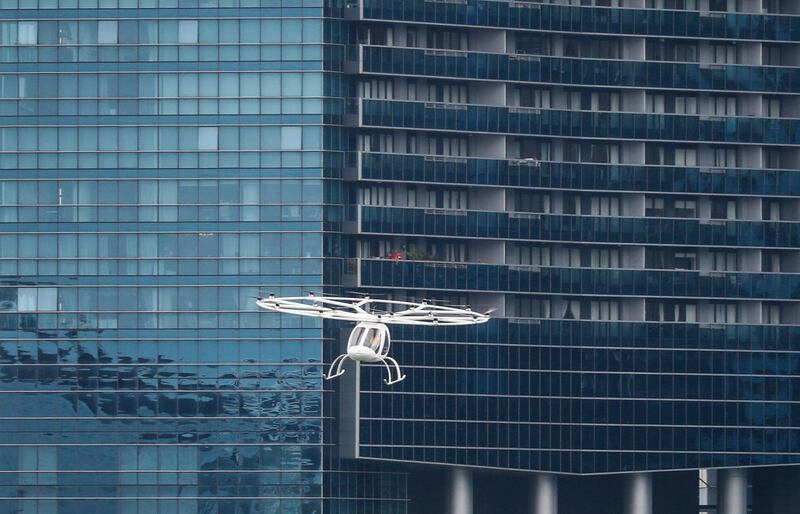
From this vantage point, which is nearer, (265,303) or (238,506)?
(265,303)

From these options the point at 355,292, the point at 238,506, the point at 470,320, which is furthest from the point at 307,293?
the point at 470,320

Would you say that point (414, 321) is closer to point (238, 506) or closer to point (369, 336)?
point (369, 336)

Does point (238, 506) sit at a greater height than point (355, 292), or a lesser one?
lesser

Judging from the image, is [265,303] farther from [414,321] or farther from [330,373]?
[330,373]

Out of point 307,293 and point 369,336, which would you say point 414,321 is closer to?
point 369,336

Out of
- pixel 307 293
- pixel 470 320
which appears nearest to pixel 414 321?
pixel 470 320

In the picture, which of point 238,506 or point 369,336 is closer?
point 369,336

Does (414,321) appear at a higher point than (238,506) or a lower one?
higher
